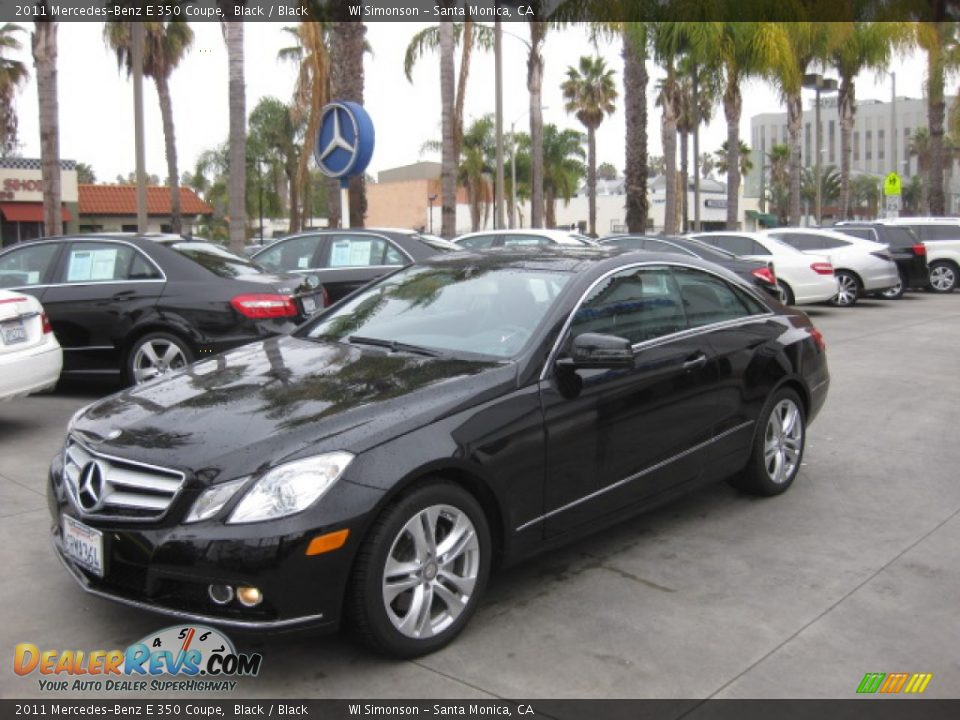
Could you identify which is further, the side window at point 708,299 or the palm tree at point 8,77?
the palm tree at point 8,77

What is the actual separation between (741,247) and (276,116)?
3448 cm

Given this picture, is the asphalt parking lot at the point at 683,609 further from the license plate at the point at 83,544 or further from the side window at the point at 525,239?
the side window at the point at 525,239

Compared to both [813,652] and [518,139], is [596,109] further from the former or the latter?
[813,652]

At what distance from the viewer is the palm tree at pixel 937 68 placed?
30.0 m

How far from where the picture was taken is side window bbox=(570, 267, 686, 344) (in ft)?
15.3

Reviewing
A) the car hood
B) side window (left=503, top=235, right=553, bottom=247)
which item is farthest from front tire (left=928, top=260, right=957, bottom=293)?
the car hood

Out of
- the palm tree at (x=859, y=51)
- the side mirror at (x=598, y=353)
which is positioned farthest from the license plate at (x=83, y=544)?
the palm tree at (x=859, y=51)

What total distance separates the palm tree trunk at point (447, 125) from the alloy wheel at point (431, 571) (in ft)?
62.9

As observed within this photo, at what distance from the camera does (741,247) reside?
16.9 metres

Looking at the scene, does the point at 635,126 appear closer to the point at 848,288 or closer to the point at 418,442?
the point at 848,288

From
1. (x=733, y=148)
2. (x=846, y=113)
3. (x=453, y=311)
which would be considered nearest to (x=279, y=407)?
(x=453, y=311)

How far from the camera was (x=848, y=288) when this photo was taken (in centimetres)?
1878

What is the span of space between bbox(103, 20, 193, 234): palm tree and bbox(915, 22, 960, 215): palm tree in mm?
23851

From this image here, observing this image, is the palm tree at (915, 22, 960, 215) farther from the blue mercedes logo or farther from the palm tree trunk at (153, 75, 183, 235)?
the blue mercedes logo
